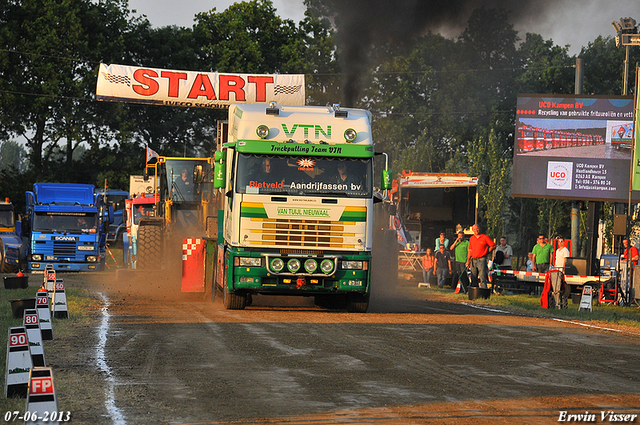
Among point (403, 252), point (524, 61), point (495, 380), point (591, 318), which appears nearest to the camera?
point (495, 380)

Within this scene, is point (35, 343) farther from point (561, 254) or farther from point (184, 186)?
point (561, 254)

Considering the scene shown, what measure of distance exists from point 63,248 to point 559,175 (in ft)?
63.1

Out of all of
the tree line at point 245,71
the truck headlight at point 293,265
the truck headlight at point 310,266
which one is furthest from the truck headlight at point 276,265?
the tree line at point 245,71

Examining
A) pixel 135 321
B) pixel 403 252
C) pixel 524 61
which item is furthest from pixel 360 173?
pixel 524 61

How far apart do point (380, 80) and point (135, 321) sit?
41.8 meters

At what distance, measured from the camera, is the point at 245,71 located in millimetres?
57469

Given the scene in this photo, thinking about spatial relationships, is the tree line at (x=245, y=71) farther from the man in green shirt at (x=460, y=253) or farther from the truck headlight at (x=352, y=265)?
the truck headlight at (x=352, y=265)

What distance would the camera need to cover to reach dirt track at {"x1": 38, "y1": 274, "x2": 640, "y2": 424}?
7.64 meters

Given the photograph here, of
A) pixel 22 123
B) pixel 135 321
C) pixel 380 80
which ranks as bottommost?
pixel 135 321

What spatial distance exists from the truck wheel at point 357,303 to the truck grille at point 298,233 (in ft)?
4.89

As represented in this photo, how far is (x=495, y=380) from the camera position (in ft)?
30.5

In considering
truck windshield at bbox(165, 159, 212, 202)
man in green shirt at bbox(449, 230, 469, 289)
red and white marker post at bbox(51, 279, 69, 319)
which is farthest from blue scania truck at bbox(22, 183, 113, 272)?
red and white marker post at bbox(51, 279, 69, 319)

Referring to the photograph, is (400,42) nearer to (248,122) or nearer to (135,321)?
(248,122)

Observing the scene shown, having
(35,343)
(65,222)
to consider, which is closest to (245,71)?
(65,222)
